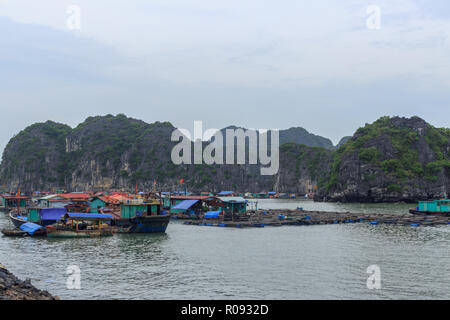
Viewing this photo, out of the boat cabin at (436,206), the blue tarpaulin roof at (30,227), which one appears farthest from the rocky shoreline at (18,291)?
the boat cabin at (436,206)

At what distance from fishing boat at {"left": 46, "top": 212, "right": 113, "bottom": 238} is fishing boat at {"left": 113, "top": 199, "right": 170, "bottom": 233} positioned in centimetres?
204

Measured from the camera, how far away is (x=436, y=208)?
210 feet

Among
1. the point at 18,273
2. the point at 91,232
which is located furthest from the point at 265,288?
the point at 91,232

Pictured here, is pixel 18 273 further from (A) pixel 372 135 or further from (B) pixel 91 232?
(A) pixel 372 135

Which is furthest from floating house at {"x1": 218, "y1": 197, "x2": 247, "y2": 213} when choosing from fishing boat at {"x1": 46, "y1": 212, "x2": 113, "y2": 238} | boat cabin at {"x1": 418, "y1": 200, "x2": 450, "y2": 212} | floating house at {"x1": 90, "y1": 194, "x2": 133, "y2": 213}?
boat cabin at {"x1": 418, "y1": 200, "x2": 450, "y2": 212}

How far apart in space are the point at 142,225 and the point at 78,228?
6.11 meters

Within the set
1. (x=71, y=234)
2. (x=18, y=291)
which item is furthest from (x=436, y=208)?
(x=18, y=291)

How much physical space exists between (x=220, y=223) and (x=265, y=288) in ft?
104

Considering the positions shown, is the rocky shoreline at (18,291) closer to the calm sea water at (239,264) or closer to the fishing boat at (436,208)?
the calm sea water at (239,264)

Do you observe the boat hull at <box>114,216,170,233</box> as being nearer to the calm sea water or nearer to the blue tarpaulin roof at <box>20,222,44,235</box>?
the calm sea water

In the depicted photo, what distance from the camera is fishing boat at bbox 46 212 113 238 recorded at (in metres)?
40.2

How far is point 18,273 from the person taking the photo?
2508cm

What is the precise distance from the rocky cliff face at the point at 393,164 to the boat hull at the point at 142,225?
272 ft

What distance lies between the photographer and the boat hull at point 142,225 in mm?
43625
